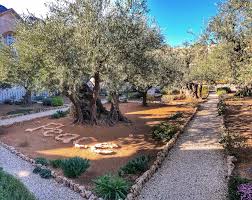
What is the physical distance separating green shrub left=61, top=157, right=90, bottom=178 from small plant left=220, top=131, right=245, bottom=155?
722cm

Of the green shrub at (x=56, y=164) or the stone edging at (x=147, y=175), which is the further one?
the green shrub at (x=56, y=164)

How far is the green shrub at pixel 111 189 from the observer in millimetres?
10914

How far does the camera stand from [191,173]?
1430 cm

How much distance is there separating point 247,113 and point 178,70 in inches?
362

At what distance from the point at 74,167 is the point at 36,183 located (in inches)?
59.5

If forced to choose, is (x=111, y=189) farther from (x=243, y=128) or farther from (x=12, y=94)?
(x=12, y=94)

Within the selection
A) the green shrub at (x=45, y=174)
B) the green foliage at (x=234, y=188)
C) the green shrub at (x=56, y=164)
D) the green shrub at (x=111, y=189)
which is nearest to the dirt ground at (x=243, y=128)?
the green foliage at (x=234, y=188)

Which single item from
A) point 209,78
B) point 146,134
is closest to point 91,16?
point 146,134

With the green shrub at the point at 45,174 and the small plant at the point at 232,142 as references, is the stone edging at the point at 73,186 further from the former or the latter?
the small plant at the point at 232,142

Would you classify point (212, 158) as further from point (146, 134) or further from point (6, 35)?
point (6, 35)

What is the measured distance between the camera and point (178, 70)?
3753 cm

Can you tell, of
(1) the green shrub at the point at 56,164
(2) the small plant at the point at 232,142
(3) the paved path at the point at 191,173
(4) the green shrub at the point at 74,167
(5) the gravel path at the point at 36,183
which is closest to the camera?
(5) the gravel path at the point at 36,183

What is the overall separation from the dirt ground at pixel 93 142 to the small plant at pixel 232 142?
3.49 meters

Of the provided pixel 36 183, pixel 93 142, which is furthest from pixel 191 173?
pixel 93 142
